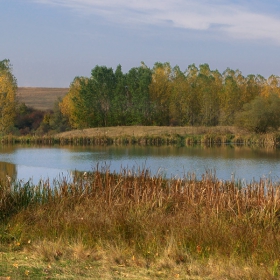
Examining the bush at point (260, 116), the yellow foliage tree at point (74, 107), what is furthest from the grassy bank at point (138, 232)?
the yellow foliage tree at point (74, 107)

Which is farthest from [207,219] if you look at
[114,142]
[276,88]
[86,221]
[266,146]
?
[276,88]

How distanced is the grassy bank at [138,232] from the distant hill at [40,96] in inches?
3913

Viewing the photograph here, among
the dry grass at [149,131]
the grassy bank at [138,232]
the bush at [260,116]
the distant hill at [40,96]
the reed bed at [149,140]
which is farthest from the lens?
the distant hill at [40,96]

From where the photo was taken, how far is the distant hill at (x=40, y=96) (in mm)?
114425

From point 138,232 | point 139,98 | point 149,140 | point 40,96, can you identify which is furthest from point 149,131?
point 40,96

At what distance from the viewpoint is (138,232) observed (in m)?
8.51

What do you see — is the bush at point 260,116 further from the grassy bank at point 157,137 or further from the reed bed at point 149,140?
the reed bed at point 149,140

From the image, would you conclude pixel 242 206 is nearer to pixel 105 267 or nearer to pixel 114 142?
pixel 105 267

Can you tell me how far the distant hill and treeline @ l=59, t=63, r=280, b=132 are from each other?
45.2 m

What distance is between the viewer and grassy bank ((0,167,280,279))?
680cm

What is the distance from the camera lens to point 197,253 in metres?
7.53

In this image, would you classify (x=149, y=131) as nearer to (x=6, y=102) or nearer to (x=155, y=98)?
(x=155, y=98)

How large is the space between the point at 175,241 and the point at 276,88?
2718 inches

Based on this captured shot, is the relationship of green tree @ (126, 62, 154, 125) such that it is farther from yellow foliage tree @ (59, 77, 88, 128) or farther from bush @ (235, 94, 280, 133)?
bush @ (235, 94, 280, 133)
